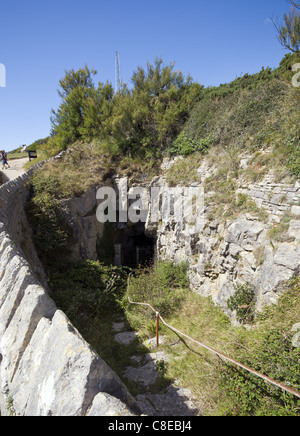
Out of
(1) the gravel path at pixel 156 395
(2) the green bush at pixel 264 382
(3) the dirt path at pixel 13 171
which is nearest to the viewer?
(2) the green bush at pixel 264 382

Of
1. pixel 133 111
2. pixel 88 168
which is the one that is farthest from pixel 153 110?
pixel 88 168

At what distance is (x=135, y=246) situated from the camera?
16.0 m

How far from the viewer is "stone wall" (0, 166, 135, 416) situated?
171 centimetres

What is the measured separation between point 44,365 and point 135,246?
14.0 meters

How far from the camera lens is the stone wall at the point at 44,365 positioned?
171 cm

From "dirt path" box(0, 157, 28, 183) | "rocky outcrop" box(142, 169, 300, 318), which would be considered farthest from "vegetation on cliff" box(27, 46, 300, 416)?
"dirt path" box(0, 157, 28, 183)

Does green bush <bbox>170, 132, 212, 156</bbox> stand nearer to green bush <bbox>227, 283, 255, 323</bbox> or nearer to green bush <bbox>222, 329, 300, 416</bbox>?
green bush <bbox>227, 283, 255, 323</bbox>

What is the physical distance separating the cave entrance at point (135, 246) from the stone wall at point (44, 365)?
39.4 ft

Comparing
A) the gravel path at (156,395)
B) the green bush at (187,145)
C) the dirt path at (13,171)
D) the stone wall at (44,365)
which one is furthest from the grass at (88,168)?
the stone wall at (44,365)

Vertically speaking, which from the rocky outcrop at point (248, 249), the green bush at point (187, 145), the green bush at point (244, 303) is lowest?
the green bush at point (244, 303)

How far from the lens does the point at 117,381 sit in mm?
1935

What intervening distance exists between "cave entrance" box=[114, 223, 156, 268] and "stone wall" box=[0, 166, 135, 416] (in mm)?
12015

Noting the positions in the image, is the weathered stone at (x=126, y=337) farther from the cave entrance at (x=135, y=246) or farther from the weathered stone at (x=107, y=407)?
the cave entrance at (x=135, y=246)
